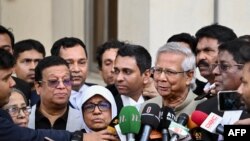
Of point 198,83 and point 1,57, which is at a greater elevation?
point 1,57

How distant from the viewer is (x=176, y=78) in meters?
Answer: 6.13

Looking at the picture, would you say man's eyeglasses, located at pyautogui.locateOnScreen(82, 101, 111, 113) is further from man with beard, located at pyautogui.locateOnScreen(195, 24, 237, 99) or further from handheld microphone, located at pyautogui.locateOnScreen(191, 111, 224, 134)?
handheld microphone, located at pyautogui.locateOnScreen(191, 111, 224, 134)

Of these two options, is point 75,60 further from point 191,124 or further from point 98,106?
point 191,124

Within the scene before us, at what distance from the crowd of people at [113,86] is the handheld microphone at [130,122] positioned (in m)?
0.07

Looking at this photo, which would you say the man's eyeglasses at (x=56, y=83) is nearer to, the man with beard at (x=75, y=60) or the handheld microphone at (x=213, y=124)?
the man with beard at (x=75, y=60)

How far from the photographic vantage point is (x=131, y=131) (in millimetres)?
4949

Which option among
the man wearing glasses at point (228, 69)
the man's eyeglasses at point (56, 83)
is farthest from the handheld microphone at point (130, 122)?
the man's eyeglasses at point (56, 83)

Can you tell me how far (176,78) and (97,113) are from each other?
0.58 meters

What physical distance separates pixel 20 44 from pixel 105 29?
3.35 m

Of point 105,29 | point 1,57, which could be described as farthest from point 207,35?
point 105,29

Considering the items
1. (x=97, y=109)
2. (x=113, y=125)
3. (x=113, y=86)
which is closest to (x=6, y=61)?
(x=97, y=109)

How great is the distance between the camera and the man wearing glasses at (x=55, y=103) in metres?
6.63

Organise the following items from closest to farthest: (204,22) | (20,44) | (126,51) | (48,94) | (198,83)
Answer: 1. (48,94)
2. (126,51)
3. (198,83)
4. (20,44)
5. (204,22)

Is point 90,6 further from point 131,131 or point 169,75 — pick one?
point 131,131
